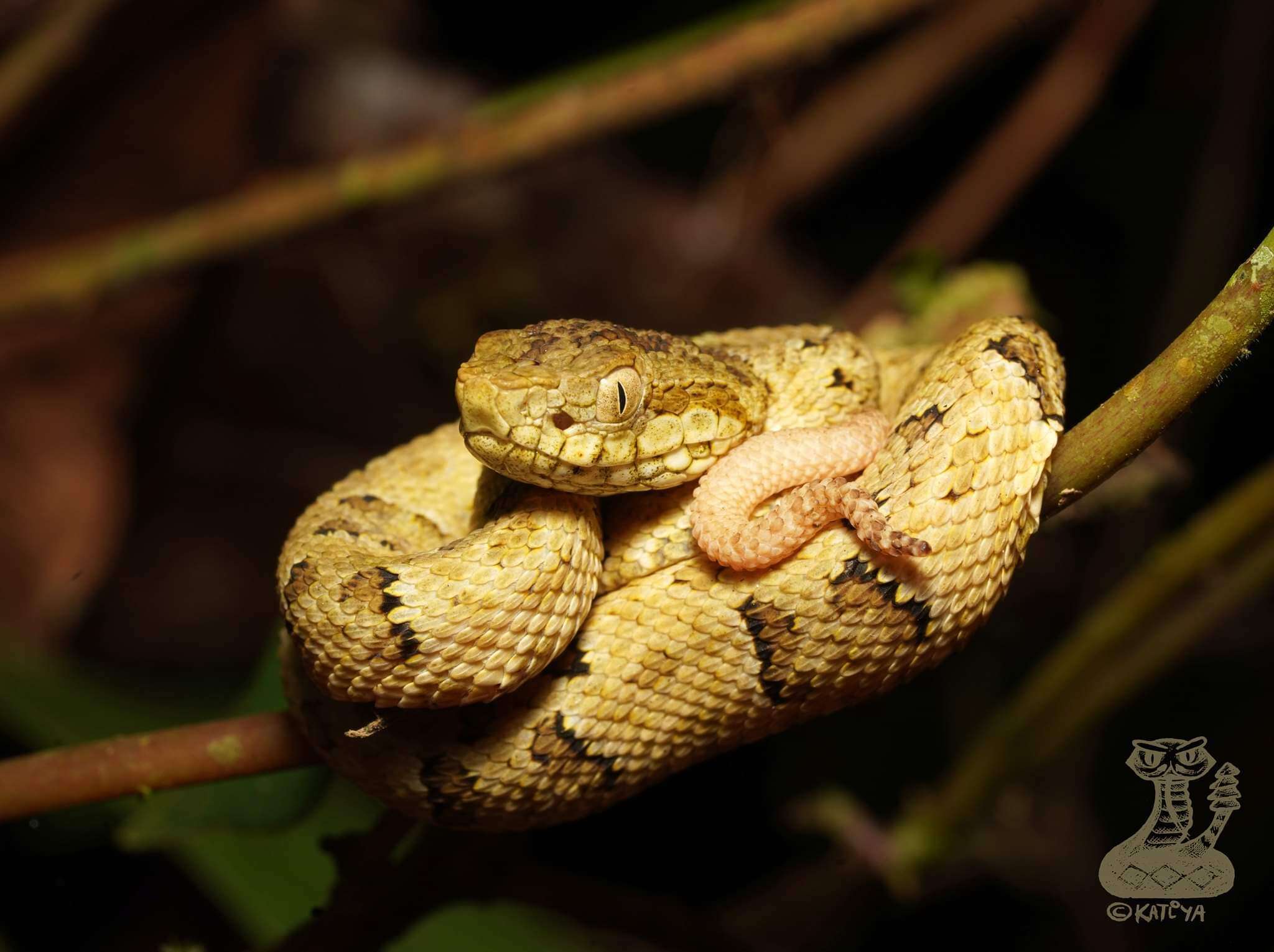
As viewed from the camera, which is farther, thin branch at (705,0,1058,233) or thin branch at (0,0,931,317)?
thin branch at (705,0,1058,233)

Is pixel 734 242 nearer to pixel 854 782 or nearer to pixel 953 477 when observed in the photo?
pixel 854 782

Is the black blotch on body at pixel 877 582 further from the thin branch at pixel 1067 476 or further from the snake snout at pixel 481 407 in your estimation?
the snake snout at pixel 481 407

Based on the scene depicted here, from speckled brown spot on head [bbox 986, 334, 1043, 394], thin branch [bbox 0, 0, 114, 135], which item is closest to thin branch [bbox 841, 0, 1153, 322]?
speckled brown spot on head [bbox 986, 334, 1043, 394]

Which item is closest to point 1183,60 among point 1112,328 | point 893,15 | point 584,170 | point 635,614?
point 1112,328

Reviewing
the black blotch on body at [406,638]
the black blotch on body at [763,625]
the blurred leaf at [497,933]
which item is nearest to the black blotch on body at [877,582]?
the black blotch on body at [763,625]

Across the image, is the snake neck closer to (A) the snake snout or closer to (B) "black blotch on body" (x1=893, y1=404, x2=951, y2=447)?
(B) "black blotch on body" (x1=893, y1=404, x2=951, y2=447)

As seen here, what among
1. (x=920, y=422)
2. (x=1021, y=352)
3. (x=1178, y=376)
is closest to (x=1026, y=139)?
(x=1021, y=352)

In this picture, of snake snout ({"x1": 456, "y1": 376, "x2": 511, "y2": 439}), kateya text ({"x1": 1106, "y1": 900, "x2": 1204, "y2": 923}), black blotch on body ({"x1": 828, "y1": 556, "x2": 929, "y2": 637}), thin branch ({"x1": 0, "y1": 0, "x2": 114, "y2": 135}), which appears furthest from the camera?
thin branch ({"x1": 0, "y1": 0, "x2": 114, "y2": 135})
